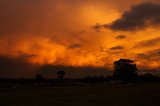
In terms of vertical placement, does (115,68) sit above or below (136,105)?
above

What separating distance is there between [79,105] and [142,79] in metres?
122

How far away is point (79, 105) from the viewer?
42.7m

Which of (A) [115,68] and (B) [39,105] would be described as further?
(A) [115,68]

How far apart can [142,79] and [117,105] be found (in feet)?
398

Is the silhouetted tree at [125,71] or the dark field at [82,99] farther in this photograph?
the silhouetted tree at [125,71]

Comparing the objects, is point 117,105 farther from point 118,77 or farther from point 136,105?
point 118,77

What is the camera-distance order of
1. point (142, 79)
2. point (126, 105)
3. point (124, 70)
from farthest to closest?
point (124, 70) < point (142, 79) < point (126, 105)

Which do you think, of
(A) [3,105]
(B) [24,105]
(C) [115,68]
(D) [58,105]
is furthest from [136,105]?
(C) [115,68]

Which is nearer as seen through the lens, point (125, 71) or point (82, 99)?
point (82, 99)

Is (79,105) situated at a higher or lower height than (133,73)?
lower

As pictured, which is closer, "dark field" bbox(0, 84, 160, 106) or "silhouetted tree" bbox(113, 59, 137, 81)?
"dark field" bbox(0, 84, 160, 106)

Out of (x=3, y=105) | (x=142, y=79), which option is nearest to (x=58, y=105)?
(x=3, y=105)

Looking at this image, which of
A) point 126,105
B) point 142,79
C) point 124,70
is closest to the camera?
point 126,105

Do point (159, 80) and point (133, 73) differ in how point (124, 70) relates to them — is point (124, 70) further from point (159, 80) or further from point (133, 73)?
point (159, 80)
